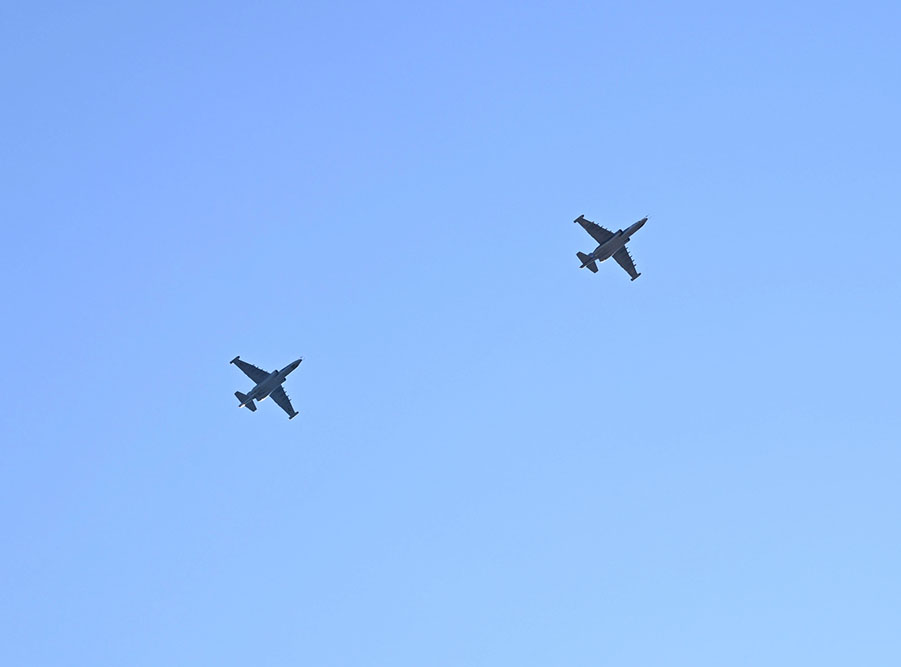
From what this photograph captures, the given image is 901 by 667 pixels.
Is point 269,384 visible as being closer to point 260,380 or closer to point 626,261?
point 260,380

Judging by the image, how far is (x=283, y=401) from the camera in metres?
186

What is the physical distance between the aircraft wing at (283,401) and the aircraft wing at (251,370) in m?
5.37

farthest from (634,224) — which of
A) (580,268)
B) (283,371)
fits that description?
(283,371)

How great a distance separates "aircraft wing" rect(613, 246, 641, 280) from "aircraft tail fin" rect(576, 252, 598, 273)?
5.16m

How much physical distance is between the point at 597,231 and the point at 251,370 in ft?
198

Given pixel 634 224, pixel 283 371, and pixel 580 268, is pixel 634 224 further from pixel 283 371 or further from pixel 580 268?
pixel 283 371

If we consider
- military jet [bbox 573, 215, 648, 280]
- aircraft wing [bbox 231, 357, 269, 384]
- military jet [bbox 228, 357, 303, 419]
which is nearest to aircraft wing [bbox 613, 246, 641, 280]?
military jet [bbox 573, 215, 648, 280]

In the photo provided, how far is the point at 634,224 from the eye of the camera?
15738 cm

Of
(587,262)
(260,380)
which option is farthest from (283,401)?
(587,262)

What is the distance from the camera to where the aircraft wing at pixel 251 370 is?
583ft

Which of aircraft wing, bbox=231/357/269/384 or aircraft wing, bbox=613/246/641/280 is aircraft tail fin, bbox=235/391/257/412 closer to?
aircraft wing, bbox=231/357/269/384

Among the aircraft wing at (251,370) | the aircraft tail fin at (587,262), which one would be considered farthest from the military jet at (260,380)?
the aircraft tail fin at (587,262)

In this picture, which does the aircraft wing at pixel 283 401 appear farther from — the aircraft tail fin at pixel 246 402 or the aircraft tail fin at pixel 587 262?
the aircraft tail fin at pixel 587 262

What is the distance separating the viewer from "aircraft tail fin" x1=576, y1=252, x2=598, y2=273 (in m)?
158
